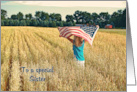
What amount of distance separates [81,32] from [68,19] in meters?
0.52

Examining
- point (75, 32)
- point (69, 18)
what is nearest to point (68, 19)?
point (69, 18)

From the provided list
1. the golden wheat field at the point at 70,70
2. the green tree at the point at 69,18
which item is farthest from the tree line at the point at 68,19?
the golden wheat field at the point at 70,70

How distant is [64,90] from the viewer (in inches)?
173

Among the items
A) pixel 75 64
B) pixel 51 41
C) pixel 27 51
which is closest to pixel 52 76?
pixel 75 64

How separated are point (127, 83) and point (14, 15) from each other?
10.3 feet

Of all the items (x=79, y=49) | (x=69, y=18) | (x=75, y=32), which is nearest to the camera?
(x=75, y=32)

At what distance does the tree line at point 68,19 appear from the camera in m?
4.98

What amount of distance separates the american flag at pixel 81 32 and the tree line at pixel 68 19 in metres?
0.27

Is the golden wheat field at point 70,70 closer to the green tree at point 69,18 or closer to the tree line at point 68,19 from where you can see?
the tree line at point 68,19

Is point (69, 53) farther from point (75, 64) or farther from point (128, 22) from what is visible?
point (128, 22)

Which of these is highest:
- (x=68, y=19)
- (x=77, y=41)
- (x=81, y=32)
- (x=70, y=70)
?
(x=68, y=19)

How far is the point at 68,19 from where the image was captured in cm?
502

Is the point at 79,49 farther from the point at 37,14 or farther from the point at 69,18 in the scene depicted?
the point at 37,14

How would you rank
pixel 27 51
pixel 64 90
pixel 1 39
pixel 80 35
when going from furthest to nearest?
pixel 27 51
pixel 1 39
pixel 80 35
pixel 64 90
